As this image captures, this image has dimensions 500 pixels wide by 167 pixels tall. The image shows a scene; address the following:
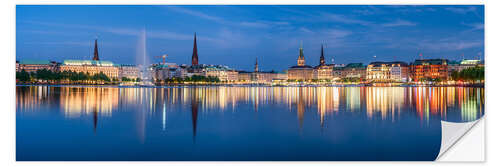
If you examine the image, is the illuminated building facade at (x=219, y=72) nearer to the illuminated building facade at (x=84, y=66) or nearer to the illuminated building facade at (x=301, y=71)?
the illuminated building facade at (x=301, y=71)

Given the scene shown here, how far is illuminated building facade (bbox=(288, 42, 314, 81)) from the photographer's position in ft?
471

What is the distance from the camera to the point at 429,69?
340 feet

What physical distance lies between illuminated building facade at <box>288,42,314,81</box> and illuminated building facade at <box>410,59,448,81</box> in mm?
39007

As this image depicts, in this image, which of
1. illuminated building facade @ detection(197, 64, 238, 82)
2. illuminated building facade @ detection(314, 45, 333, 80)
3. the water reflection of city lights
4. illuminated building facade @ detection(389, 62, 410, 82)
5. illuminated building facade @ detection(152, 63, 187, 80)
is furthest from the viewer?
illuminated building facade @ detection(314, 45, 333, 80)

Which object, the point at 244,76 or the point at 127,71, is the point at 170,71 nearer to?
the point at 127,71

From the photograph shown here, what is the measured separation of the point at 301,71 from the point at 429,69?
51.3 m

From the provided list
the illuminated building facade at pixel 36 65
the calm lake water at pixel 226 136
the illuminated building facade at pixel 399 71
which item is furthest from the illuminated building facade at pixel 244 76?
the calm lake water at pixel 226 136

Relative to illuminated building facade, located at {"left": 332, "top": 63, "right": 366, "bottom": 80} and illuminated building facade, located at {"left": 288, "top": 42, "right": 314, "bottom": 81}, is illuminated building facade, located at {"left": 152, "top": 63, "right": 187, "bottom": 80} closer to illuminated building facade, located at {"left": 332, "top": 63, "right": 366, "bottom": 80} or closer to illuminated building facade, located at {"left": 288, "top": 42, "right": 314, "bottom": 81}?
illuminated building facade, located at {"left": 288, "top": 42, "right": 314, "bottom": 81}

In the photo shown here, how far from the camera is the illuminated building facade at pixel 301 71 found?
143600 millimetres

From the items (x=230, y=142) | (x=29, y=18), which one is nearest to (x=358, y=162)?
(x=230, y=142)

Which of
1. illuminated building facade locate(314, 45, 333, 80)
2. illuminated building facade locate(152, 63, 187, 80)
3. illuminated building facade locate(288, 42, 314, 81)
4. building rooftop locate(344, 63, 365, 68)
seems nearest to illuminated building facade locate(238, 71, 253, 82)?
illuminated building facade locate(288, 42, 314, 81)

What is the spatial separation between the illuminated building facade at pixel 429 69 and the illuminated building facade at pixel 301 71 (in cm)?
3901

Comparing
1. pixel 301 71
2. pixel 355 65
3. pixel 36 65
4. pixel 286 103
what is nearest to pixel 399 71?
pixel 355 65
